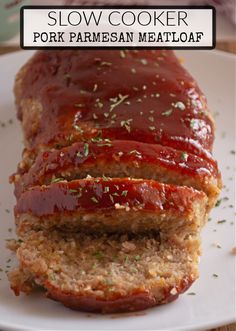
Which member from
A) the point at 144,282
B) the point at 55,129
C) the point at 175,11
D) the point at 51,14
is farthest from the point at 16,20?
the point at 144,282

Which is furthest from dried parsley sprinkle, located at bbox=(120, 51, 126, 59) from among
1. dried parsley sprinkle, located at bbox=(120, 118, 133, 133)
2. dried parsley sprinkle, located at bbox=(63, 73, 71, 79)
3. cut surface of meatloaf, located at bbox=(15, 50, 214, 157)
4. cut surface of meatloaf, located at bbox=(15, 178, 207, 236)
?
cut surface of meatloaf, located at bbox=(15, 178, 207, 236)

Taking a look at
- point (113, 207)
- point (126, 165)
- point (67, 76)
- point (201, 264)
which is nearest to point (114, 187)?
point (113, 207)

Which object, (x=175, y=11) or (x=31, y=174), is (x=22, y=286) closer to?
(x=31, y=174)

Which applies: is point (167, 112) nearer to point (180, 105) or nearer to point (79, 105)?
point (180, 105)

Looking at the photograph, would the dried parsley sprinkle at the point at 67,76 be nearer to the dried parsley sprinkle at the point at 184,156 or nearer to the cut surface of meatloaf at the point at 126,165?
the cut surface of meatloaf at the point at 126,165

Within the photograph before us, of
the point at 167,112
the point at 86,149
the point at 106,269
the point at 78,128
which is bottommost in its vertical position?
the point at 106,269

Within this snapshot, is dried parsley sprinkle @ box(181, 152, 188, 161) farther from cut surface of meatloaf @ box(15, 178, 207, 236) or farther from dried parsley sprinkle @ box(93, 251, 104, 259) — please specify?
dried parsley sprinkle @ box(93, 251, 104, 259)

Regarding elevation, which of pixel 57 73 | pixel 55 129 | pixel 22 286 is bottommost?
pixel 22 286
